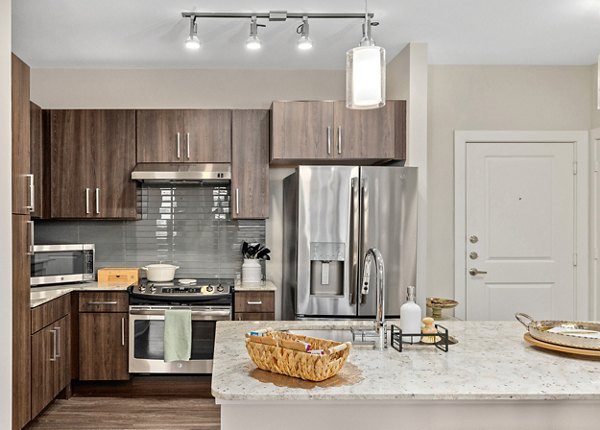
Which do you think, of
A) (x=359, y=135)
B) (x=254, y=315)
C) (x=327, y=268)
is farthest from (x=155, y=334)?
(x=359, y=135)

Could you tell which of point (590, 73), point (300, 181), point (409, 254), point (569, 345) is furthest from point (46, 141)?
point (590, 73)

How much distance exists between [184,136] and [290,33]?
1217mm

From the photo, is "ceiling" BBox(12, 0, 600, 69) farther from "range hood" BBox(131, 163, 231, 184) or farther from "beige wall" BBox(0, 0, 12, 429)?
"range hood" BBox(131, 163, 231, 184)

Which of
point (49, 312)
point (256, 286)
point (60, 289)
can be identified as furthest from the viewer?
point (256, 286)

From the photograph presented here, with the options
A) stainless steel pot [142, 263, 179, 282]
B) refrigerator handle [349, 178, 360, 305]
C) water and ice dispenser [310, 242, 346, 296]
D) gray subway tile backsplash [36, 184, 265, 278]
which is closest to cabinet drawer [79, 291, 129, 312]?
stainless steel pot [142, 263, 179, 282]

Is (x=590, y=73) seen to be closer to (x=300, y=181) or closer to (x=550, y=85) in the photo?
(x=550, y=85)

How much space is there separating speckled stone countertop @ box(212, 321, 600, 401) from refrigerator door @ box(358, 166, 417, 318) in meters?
1.51

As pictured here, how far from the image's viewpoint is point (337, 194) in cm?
378

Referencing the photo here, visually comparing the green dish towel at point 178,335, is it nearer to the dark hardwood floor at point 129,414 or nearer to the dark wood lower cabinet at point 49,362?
the dark hardwood floor at point 129,414

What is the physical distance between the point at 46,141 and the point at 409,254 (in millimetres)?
2903

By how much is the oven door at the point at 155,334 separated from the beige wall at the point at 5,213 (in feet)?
4.33

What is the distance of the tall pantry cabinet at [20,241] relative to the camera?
292cm

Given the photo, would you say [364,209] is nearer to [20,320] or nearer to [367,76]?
[367,76]

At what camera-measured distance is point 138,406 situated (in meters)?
3.94
